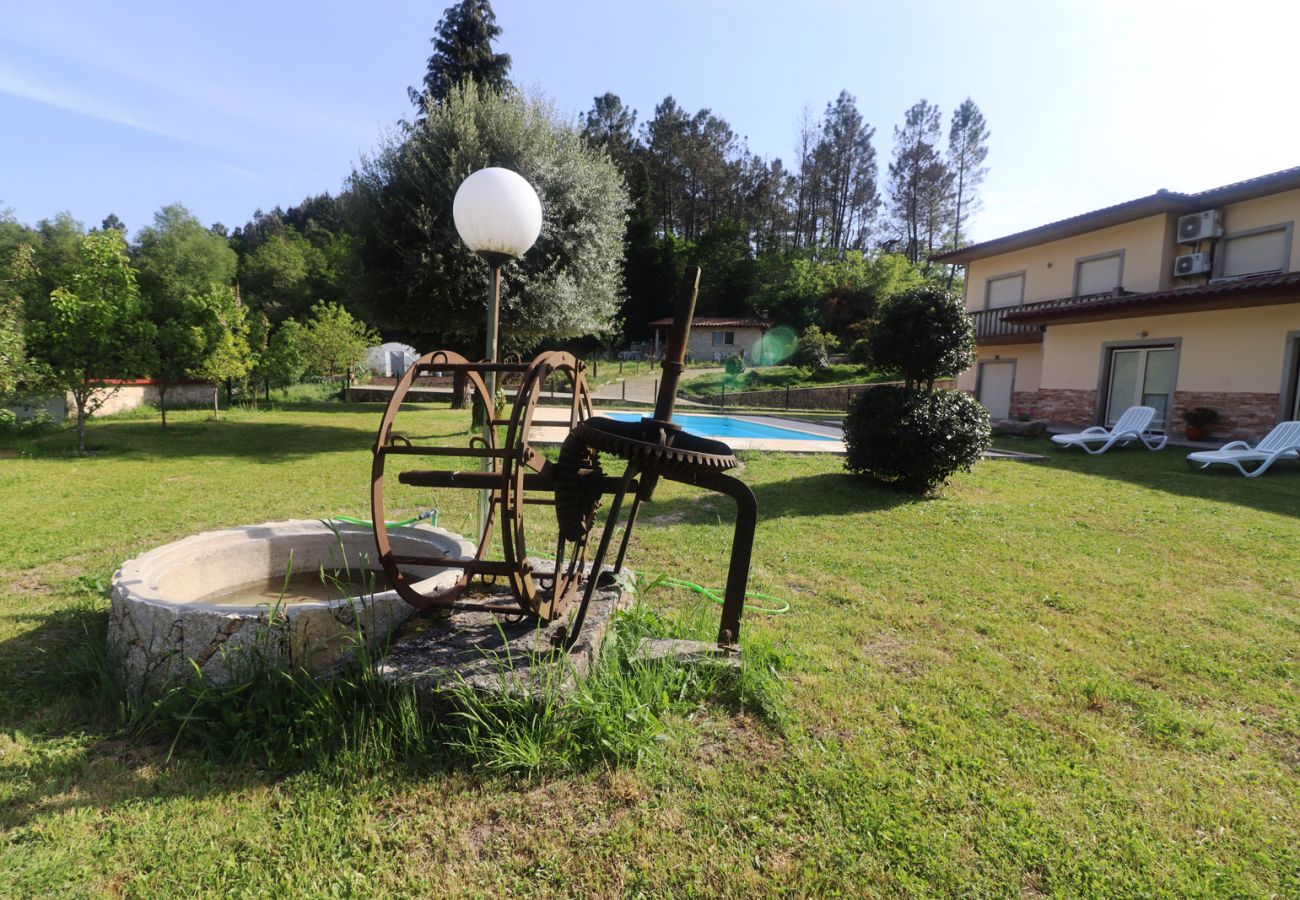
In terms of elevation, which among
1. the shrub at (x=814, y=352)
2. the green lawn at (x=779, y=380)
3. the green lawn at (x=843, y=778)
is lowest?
the green lawn at (x=843, y=778)

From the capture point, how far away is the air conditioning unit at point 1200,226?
1430cm

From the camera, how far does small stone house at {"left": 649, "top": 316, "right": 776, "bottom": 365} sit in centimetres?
3919

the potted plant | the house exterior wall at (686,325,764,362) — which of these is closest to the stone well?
the potted plant

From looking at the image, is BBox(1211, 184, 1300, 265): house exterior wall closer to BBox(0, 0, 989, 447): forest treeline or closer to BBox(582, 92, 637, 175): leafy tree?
BBox(0, 0, 989, 447): forest treeline

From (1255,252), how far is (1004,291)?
21.2 ft

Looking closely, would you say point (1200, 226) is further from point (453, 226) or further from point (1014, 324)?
point (453, 226)

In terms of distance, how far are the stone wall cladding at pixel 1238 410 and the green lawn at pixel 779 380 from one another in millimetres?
12862

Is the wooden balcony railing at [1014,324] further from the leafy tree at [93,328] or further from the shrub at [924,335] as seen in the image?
the leafy tree at [93,328]

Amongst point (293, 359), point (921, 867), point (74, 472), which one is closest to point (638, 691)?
point (921, 867)

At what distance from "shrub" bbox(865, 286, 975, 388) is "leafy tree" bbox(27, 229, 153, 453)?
38.1ft

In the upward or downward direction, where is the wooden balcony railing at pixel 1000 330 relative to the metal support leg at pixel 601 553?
upward

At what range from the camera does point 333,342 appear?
23.0 metres

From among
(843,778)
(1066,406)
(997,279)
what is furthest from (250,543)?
(997,279)

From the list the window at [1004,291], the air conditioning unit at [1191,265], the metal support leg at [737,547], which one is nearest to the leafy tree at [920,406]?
the metal support leg at [737,547]
